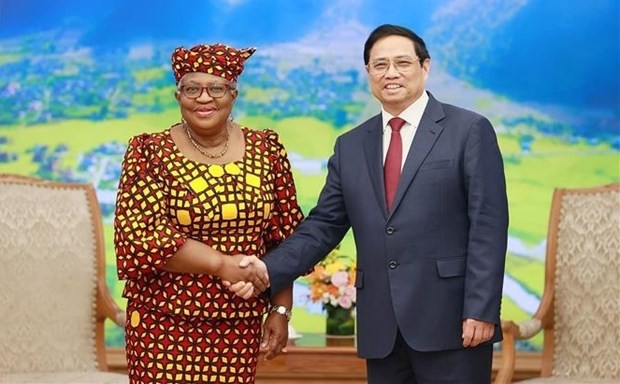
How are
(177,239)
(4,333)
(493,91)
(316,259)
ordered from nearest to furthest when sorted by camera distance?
(177,239) → (316,259) → (4,333) → (493,91)

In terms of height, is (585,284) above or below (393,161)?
below

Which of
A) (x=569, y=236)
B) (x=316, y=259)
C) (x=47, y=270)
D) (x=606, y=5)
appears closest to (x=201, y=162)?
(x=316, y=259)

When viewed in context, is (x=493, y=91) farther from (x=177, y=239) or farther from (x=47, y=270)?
(x=177, y=239)

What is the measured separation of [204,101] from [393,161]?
24.0 inches

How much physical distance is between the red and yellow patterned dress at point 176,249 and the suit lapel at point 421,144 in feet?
1.33

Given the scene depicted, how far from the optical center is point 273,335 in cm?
395

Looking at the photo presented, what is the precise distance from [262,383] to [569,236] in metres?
1.35

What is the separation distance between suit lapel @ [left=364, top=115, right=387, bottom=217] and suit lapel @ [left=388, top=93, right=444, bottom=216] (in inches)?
2.4

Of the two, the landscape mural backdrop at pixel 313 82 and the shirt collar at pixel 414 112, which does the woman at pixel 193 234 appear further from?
the landscape mural backdrop at pixel 313 82

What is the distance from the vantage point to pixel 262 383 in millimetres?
5102

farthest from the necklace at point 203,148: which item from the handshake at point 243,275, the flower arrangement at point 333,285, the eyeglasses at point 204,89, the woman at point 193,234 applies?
the flower arrangement at point 333,285

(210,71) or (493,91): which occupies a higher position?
(493,91)

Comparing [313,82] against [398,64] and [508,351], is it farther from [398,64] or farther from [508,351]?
[398,64]

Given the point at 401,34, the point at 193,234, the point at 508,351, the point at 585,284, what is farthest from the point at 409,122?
the point at 585,284
